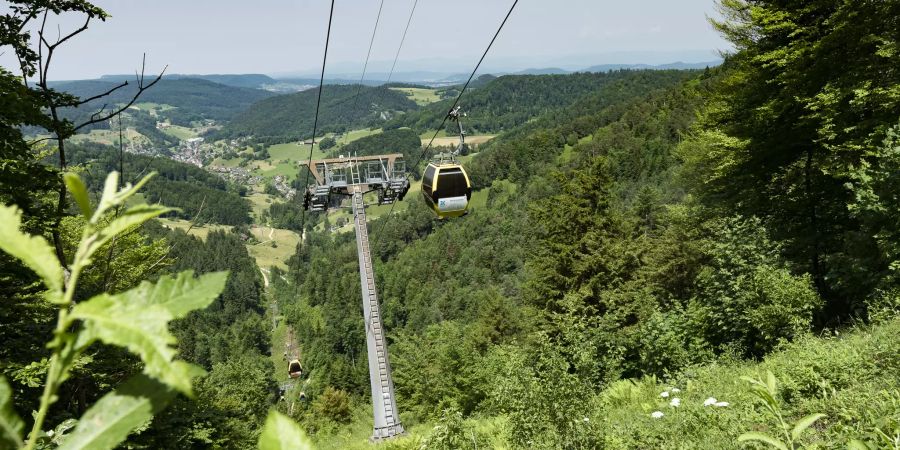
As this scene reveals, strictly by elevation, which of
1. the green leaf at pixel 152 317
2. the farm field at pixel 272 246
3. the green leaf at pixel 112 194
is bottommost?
the farm field at pixel 272 246

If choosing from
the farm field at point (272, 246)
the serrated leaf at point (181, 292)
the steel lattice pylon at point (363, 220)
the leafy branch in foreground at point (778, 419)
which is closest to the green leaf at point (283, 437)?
the serrated leaf at point (181, 292)

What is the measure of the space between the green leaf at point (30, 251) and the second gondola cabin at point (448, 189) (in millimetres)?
14649

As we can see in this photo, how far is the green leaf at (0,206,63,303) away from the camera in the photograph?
0.52 meters

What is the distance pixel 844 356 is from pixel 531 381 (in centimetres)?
437

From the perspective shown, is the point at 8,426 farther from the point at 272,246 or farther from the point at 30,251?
the point at 272,246

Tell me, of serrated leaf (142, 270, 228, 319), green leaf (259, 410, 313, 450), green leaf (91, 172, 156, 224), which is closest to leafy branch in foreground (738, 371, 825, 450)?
green leaf (259, 410, 313, 450)

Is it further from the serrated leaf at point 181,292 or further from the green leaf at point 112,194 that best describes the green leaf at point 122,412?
the green leaf at point 112,194

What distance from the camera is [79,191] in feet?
1.87

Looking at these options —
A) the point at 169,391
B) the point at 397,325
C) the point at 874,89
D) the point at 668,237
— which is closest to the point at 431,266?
the point at 397,325

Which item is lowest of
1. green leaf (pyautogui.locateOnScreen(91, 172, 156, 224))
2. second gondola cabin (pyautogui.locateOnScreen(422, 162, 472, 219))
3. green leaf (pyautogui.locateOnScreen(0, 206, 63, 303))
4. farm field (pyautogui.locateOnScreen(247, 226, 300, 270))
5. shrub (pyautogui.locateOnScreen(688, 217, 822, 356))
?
farm field (pyautogui.locateOnScreen(247, 226, 300, 270))

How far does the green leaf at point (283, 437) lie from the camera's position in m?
0.58

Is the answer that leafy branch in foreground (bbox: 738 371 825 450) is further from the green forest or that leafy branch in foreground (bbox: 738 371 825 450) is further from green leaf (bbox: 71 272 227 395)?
green leaf (bbox: 71 272 227 395)

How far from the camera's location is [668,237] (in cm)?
2133

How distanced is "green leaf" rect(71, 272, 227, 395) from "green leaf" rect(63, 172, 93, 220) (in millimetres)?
109
